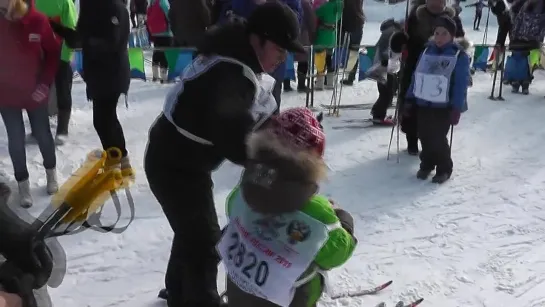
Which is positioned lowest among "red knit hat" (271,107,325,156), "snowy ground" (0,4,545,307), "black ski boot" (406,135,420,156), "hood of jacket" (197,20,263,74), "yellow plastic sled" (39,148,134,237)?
"snowy ground" (0,4,545,307)

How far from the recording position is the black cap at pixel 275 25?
2.52m

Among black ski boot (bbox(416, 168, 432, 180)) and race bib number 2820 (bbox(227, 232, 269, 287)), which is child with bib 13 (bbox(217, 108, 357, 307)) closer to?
race bib number 2820 (bbox(227, 232, 269, 287))

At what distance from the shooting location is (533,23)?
28.8 feet

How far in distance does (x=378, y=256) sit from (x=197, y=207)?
1854 millimetres

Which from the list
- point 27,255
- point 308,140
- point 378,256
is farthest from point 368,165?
point 27,255

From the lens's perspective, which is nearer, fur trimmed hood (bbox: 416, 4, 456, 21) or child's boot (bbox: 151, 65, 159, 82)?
fur trimmed hood (bbox: 416, 4, 456, 21)

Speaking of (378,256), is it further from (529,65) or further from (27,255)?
(529,65)

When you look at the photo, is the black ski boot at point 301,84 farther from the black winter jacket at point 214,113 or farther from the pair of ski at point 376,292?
the black winter jacket at point 214,113

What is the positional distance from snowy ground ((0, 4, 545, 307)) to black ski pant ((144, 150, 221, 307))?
76 centimetres

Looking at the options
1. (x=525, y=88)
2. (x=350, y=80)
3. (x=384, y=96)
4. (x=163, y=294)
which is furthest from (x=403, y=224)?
(x=525, y=88)

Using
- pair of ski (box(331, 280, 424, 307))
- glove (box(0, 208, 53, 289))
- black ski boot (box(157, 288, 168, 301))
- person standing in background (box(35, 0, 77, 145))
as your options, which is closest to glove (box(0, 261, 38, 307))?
glove (box(0, 208, 53, 289))

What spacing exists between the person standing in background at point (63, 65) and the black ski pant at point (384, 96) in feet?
11.7

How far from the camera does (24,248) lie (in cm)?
184

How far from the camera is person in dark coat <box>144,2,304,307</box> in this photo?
246 centimetres
